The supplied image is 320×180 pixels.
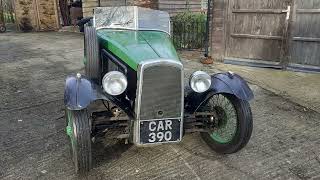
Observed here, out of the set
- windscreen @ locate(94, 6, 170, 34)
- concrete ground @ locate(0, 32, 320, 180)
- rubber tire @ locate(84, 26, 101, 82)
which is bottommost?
concrete ground @ locate(0, 32, 320, 180)

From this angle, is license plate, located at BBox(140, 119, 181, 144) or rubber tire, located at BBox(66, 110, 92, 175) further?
license plate, located at BBox(140, 119, 181, 144)

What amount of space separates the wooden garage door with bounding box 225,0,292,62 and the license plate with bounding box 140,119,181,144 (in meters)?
4.86

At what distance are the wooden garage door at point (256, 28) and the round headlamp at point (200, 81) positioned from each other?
14.7 ft

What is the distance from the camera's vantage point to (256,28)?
300 inches

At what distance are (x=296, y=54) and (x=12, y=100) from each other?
585 cm

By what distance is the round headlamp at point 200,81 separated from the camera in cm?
357

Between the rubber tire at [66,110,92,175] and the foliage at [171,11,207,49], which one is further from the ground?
the foliage at [171,11,207,49]

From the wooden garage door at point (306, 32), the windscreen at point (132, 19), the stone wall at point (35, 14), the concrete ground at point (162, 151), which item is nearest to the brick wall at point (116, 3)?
the stone wall at point (35, 14)

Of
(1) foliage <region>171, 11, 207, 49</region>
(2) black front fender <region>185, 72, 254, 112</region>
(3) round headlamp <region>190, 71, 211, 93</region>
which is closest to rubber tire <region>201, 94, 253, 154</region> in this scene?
(2) black front fender <region>185, 72, 254, 112</region>

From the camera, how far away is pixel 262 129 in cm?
456

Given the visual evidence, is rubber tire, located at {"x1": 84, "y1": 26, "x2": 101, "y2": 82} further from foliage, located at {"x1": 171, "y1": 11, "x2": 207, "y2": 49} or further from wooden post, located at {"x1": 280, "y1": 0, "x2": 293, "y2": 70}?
foliage, located at {"x1": 171, "y1": 11, "x2": 207, "y2": 49}

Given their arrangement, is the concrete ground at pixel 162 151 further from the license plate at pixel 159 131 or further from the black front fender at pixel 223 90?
the black front fender at pixel 223 90

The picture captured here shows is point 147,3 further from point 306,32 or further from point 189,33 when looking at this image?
point 306,32

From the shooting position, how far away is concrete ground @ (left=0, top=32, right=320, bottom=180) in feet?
11.7
